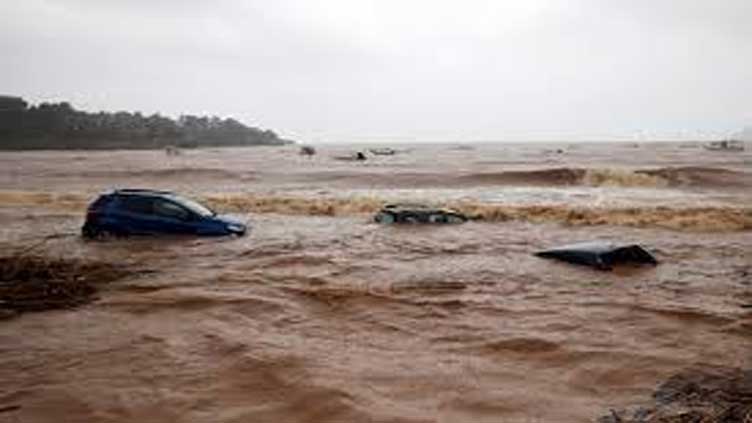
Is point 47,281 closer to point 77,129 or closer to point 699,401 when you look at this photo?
point 699,401

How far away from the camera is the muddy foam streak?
76.6ft

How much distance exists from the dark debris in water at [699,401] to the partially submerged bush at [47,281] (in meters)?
8.41

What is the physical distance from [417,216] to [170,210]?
22.5ft

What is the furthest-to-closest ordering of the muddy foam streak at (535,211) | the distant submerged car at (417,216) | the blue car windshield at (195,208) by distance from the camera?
the muddy foam streak at (535,211)
the distant submerged car at (417,216)
the blue car windshield at (195,208)

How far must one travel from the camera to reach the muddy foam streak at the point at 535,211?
76.6 ft

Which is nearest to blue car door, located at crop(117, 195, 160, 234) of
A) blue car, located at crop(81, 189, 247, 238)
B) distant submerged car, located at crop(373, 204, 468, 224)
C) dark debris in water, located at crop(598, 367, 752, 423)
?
blue car, located at crop(81, 189, 247, 238)

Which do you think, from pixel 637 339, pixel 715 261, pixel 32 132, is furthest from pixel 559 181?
pixel 32 132

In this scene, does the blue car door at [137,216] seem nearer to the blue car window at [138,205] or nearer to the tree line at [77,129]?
the blue car window at [138,205]

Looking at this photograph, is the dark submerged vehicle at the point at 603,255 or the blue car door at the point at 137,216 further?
the blue car door at the point at 137,216

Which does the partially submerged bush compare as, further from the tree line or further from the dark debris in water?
the tree line

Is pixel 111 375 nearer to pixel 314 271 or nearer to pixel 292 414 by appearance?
pixel 292 414

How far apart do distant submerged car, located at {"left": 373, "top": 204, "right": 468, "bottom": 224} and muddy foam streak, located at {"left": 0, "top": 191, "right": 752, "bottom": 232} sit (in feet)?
5.76

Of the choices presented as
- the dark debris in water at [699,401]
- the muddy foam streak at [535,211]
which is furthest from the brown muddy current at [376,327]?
the muddy foam streak at [535,211]

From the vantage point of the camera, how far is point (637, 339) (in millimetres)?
9914
